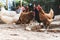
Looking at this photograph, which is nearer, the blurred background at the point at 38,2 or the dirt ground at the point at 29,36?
the dirt ground at the point at 29,36

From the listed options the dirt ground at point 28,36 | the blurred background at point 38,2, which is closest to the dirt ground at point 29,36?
the dirt ground at point 28,36

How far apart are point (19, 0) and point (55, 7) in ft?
9.46

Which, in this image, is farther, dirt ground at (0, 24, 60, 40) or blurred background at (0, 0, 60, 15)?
blurred background at (0, 0, 60, 15)

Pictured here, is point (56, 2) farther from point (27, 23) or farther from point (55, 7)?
point (27, 23)

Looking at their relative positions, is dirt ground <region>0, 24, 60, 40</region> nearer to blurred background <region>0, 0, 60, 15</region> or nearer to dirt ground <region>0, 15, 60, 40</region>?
dirt ground <region>0, 15, 60, 40</region>

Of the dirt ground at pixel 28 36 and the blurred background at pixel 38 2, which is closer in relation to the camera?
the dirt ground at pixel 28 36

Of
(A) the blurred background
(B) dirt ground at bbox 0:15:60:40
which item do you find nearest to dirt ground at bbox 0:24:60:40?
(B) dirt ground at bbox 0:15:60:40

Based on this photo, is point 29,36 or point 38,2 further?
point 38,2

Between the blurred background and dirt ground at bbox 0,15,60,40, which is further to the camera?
the blurred background

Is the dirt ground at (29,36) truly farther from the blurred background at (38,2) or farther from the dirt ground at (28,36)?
the blurred background at (38,2)

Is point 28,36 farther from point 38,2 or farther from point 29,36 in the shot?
point 38,2

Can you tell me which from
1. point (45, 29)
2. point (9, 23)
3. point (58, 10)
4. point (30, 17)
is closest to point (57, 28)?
point (45, 29)

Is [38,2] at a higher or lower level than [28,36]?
higher

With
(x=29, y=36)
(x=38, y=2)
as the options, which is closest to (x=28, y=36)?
(x=29, y=36)
